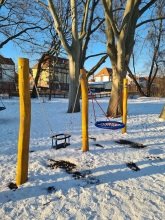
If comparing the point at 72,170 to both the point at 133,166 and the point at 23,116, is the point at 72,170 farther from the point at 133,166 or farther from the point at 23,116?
the point at 23,116

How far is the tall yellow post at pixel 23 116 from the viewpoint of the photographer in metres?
4.27

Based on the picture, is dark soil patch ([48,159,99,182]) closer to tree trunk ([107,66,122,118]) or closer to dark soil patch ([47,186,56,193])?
dark soil patch ([47,186,56,193])

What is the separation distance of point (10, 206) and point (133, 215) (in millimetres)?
1642

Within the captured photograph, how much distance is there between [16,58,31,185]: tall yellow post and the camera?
14.0 ft

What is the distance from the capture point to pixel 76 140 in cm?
710

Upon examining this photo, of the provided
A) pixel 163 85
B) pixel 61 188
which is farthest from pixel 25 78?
pixel 163 85

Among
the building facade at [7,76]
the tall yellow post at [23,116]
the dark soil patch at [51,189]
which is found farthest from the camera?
the building facade at [7,76]

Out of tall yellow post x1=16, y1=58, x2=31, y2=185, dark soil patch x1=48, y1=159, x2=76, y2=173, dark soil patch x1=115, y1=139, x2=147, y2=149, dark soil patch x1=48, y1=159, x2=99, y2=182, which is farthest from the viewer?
dark soil patch x1=115, y1=139, x2=147, y2=149

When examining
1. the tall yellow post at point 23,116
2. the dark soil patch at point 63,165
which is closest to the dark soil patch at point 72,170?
the dark soil patch at point 63,165

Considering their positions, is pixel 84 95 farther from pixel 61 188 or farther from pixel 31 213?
pixel 31 213

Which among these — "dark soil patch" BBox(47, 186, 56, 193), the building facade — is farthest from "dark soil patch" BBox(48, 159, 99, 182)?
the building facade

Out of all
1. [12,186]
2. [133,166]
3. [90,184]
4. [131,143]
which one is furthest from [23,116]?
[131,143]

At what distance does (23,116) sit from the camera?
432 cm

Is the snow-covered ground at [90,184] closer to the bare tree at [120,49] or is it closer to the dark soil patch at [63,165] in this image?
the dark soil patch at [63,165]
